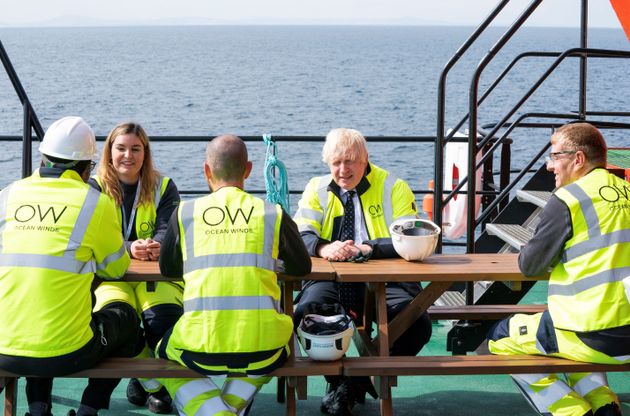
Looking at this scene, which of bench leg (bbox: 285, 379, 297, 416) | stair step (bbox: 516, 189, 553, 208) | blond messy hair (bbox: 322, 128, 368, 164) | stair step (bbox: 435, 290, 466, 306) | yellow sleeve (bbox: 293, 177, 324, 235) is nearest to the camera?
bench leg (bbox: 285, 379, 297, 416)

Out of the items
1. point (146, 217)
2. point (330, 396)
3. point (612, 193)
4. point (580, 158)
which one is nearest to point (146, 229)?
point (146, 217)

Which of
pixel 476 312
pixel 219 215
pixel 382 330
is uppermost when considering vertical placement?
pixel 219 215

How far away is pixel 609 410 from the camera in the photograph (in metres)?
3.71

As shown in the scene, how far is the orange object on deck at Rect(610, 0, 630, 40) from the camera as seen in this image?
6078mm

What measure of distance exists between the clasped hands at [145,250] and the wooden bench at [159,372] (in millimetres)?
530

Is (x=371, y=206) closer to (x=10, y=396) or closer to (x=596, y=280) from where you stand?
(x=596, y=280)

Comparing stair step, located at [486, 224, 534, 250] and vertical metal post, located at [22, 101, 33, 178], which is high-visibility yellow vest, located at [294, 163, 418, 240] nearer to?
stair step, located at [486, 224, 534, 250]

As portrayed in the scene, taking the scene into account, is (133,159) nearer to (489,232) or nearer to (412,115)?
(489,232)

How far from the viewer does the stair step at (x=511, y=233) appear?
539cm

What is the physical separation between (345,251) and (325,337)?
527mm

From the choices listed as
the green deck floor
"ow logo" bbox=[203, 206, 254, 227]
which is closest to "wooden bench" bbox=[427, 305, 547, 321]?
the green deck floor

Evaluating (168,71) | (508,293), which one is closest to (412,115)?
(168,71)

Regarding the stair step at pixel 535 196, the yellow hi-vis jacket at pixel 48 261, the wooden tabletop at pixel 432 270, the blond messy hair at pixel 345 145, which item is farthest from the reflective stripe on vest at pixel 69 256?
the stair step at pixel 535 196

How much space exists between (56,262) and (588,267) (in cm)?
201
